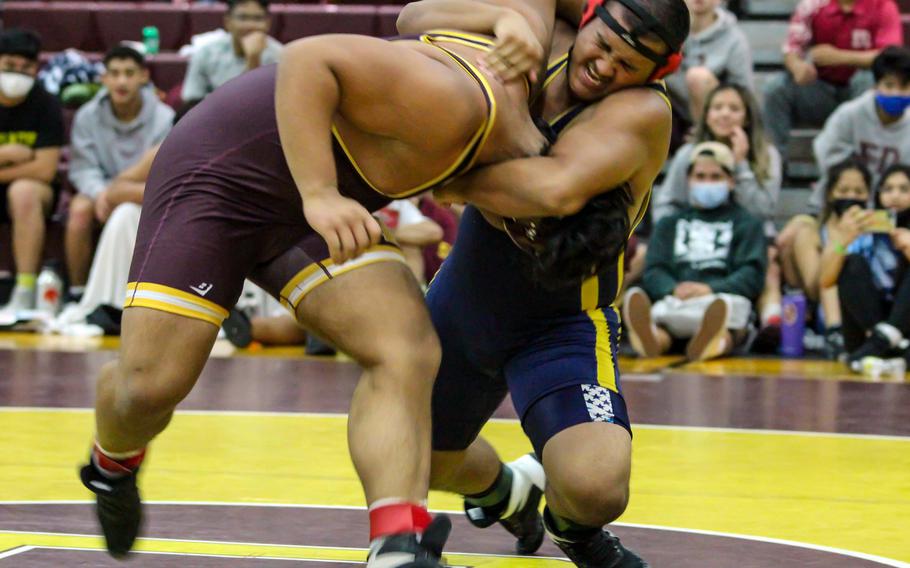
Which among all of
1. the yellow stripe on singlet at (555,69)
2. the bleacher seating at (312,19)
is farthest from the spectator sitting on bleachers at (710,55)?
the yellow stripe on singlet at (555,69)

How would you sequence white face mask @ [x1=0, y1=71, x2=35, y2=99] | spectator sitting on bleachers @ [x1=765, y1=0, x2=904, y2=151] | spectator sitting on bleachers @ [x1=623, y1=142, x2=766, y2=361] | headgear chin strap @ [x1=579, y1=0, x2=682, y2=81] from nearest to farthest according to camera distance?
headgear chin strap @ [x1=579, y1=0, x2=682, y2=81]
spectator sitting on bleachers @ [x1=623, y1=142, x2=766, y2=361]
white face mask @ [x1=0, y1=71, x2=35, y2=99]
spectator sitting on bleachers @ [x1=765, y1=0, x2=904, y2=151]

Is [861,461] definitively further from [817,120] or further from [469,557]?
[817,120]

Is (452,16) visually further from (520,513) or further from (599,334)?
(520,513)

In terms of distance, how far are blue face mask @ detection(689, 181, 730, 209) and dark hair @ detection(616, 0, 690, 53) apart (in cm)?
461

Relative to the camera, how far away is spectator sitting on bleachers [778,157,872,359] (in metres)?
7.74

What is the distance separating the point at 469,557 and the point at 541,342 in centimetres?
55

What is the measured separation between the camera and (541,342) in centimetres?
348

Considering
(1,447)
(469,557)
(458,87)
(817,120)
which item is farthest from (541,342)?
(817,120)

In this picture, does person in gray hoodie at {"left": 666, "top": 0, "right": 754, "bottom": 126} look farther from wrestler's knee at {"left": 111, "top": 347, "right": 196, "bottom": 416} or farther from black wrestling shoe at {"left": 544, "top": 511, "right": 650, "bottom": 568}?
wrestler's knee at {"left": 111, "top": 347, "right": 196, "bottom": 416}

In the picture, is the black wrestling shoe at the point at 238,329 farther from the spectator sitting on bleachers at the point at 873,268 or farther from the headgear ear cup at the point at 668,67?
the headgear ear cup at the point at 668,67

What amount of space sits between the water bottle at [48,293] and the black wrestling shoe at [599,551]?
5794 millimetres

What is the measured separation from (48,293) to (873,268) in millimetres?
4490

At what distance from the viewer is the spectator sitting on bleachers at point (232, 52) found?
897cm

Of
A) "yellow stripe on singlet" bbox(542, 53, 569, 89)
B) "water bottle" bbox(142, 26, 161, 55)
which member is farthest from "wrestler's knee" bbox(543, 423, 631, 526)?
"water bottle" bbox(142, 26, 161, 55)
